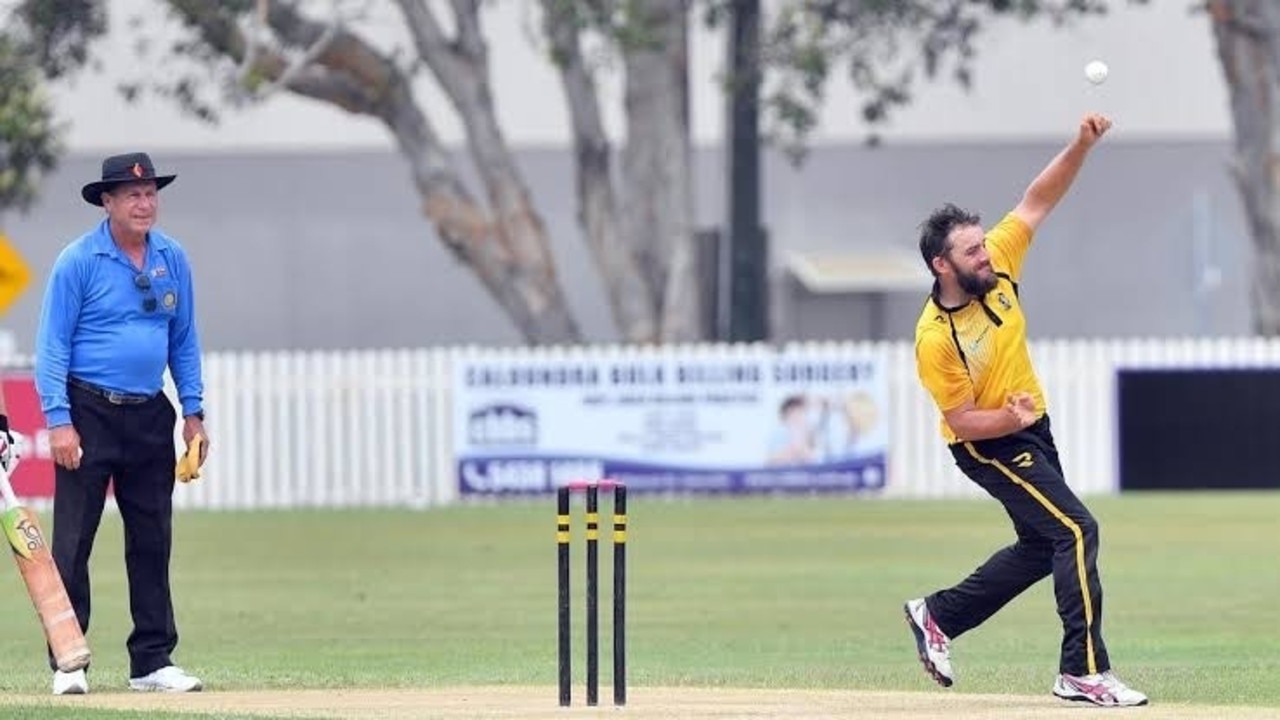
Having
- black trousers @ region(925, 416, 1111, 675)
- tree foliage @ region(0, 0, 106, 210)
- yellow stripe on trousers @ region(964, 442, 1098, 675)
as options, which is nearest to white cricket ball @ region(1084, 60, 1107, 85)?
black trousers @ region(925, 416, 1111, 675)

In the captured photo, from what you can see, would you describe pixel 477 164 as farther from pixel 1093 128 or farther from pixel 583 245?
pixel 1093 128

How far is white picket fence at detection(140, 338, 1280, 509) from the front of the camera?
100 ft

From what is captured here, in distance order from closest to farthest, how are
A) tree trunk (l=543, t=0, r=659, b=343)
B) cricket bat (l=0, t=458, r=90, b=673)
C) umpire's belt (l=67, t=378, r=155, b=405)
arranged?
cricket bat (l=0, t=458, r=90, b=673)
umpire's belt (l=67, t=378, r=155, b=405)
tree trunk (l=543, t=0, r=659, b=343)

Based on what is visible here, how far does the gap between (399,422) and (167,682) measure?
58.5 feet

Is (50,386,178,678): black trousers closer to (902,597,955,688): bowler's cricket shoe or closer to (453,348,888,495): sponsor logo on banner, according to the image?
(902,597,955,688): bowler's cricket shoe

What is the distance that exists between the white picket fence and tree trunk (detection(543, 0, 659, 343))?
3.46m

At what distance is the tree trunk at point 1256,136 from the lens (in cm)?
3378

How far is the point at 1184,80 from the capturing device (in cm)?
4519

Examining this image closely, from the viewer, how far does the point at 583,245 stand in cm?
4559

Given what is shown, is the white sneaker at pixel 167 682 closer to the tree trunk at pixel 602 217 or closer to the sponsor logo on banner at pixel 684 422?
the sponsor logo on banner at pixel 684 422

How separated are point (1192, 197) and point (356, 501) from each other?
59.4 feet

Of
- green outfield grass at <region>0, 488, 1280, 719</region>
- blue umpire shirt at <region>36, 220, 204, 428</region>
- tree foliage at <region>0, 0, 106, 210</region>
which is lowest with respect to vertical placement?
green outfield grass at <region>0, 488, 1280, 719</region>

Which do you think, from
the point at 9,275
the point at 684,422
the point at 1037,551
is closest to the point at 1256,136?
the point at 684,422

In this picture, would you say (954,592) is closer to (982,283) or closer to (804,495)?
(982,283)
